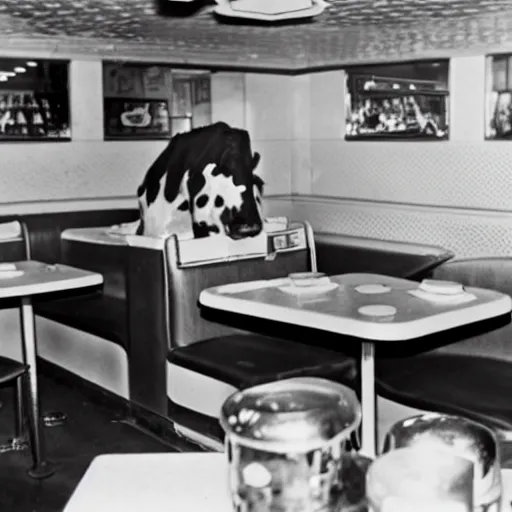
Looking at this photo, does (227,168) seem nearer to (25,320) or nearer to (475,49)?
(25,320)

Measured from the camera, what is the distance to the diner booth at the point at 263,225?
3.41 metres

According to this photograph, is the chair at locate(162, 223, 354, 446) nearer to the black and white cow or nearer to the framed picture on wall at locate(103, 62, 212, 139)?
the black and white cow

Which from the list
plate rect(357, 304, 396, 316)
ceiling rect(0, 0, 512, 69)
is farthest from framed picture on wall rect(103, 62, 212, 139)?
plate rect(357, 304, 396, 316)

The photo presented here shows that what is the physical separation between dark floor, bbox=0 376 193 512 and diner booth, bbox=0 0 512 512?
3cm

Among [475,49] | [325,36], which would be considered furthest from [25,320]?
[475,49]

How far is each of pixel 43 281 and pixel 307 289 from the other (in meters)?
1.17

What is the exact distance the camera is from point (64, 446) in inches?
165

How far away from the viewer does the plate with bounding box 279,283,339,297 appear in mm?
3375

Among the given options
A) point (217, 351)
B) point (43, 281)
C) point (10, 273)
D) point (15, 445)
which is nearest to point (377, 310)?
point (217, 351)

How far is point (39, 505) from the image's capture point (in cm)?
350

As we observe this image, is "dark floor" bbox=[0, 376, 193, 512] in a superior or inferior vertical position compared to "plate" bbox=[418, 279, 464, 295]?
inferior

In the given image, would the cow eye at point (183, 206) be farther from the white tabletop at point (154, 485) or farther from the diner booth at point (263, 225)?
Answer: the white tabletop at point (154, 485)

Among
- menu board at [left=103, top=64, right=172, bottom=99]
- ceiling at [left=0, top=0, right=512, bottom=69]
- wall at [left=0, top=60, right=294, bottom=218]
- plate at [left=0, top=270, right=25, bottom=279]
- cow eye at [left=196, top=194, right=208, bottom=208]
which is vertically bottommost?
plate at [left=0, top=270, right=25, bottom=279]

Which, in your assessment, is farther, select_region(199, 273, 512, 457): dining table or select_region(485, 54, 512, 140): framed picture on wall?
select_region(485, 54, 512, 140): framed picture on wall
